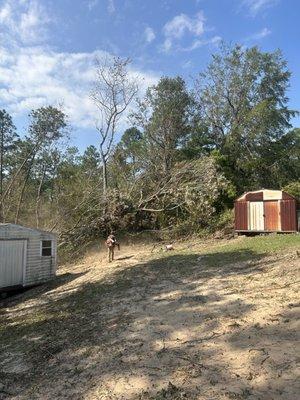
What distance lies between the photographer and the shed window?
63.1 feet

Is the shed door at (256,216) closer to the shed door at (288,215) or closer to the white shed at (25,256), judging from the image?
the shed door at (288,215)

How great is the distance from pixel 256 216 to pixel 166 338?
16010 millimetres

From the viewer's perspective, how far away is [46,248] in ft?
63.7

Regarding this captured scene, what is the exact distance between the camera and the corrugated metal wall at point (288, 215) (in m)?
21.8

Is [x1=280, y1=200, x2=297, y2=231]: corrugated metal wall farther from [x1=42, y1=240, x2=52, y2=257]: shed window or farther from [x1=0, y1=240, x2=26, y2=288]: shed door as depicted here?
[x1=0, y1=240, x2=26, y2=288]: shed door

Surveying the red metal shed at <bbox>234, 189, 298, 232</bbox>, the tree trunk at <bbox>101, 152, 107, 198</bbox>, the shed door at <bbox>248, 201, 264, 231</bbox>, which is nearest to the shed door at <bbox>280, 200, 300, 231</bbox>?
the red metal shed at <bbox>234, 189, 298, 232</bbox>

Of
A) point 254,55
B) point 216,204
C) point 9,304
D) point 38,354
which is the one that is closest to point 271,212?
point 216,204

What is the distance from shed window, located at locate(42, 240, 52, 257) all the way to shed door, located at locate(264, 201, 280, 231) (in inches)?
456

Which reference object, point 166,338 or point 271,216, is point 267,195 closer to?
point 271,216

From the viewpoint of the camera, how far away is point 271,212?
22.6 meters

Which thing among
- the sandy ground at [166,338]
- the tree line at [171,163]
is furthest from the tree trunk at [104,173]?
the sandy ground at [166,338]

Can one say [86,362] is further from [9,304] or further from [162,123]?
[162,123]

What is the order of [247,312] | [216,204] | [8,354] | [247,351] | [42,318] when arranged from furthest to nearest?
[216,204] → [42,318] → [8,354] → [247,312] → [247,351]

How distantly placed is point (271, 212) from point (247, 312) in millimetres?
14869
